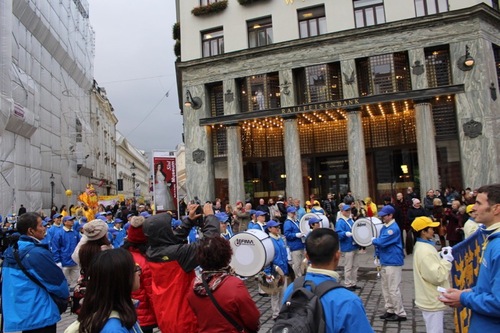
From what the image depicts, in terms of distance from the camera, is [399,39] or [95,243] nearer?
[95,243]

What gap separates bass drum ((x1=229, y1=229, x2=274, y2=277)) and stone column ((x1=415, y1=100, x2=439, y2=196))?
1617 cm

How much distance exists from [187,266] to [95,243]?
4.16ft

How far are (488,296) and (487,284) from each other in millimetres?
197

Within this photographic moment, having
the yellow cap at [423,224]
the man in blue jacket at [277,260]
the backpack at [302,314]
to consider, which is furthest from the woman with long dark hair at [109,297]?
the man in blue jacket at [277,260]

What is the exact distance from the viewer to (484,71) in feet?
67.9

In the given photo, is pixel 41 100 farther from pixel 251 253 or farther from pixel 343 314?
pixel 343 314

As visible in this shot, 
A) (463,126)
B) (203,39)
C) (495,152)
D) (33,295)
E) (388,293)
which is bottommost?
(388,293)

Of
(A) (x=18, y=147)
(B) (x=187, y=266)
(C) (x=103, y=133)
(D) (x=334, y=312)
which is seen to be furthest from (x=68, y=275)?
(C) (x=103, y=133)

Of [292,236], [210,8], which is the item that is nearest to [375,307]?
[292,236]

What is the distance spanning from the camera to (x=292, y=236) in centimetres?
1061

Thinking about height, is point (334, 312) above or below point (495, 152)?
below

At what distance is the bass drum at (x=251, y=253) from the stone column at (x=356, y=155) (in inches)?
608

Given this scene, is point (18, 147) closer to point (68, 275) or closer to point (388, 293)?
point (68, 275)

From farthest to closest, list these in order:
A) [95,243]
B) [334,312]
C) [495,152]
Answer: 1. [495,152]
2. [95,243]
3. [334,312]
